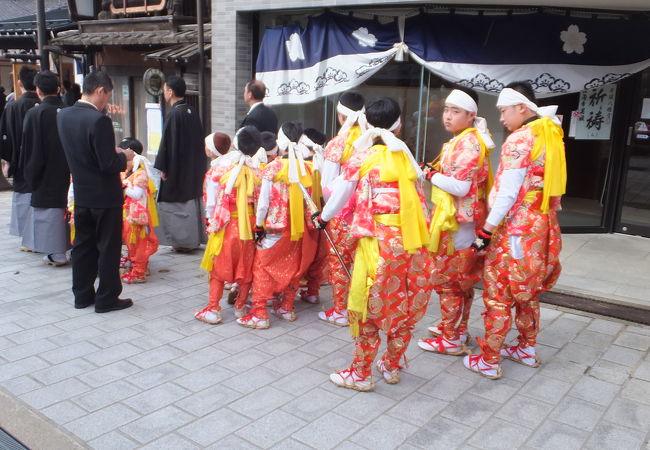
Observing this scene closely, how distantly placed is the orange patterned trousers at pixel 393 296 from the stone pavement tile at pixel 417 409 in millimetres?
316

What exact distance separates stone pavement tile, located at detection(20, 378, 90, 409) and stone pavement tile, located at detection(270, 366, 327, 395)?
1239 mm

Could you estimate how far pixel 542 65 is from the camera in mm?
6473

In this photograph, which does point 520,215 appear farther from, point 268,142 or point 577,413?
point 268,142

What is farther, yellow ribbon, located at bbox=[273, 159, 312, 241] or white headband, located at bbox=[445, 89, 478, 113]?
yellow ribbon, located at bbox=[273, 159, 312, 241]

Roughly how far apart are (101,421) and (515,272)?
2711 mm

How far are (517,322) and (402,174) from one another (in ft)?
5.02

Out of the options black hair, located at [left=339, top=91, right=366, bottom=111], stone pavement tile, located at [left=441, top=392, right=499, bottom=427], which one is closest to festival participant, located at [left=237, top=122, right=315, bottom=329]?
black hair, located at [left=339, top=91, right=366, bottom=111]

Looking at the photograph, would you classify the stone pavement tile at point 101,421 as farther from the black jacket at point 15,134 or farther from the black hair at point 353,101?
the black jacket at point 15,134

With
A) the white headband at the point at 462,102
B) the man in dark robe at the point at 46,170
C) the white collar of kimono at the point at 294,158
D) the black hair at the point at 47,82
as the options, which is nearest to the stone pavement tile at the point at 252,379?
the white collar of kimono at the point at 294,158

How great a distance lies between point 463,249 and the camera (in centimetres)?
407

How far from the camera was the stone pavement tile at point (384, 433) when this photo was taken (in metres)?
3.17

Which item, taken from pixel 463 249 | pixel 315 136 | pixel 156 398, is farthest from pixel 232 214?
pixel 463 249

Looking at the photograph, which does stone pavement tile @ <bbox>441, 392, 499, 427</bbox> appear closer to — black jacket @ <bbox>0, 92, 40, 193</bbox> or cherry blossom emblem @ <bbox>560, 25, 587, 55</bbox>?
cherry blossom emblem @ <bbox>560, 25, 587, 55</bbox>

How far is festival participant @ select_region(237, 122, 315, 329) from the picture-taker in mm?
4566
